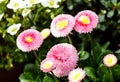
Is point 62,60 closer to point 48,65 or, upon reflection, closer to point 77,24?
point 48,65

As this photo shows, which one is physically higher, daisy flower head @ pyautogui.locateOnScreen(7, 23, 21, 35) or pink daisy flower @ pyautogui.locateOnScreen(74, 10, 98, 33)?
pink daisy flower @ pyautogui.locateOnScreen(74, 10, 98, 33)

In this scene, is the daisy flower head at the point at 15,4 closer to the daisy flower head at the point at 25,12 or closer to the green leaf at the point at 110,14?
the daisy flower head at the point at 25,12

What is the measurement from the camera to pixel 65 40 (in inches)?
77.9

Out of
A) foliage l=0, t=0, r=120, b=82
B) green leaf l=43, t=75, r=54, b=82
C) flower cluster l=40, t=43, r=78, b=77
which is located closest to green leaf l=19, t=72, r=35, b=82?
foliage l=0, t=0, r=120, b=82

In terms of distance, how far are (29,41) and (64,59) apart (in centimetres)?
23

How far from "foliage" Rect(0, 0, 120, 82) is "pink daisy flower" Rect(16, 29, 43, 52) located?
6.7 inches

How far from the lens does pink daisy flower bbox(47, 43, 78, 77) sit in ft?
5.39

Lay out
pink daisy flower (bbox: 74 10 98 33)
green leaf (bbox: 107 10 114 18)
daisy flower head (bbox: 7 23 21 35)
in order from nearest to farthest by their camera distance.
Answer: pink daisy flower (bbox: 74 10 98 33) < daisy flower head (bbox: 7 23 21 35) < green leaf (bbox: 107 10 114 18)

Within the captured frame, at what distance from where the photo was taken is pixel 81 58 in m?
1.84

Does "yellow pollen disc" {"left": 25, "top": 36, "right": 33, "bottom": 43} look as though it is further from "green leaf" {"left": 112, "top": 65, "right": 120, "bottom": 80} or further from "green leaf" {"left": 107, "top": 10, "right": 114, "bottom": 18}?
"green leaf" {"left": 107, "top": 10, "right": 114, "bottom": 18}

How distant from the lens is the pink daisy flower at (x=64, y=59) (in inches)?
64.6

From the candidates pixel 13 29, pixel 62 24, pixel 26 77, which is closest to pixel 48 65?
pixel 62 24

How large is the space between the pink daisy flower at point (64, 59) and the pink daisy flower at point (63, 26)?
82 millimetres

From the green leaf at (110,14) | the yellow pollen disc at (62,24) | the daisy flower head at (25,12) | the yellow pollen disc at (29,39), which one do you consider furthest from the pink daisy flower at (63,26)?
the green leaf at (110,14)
